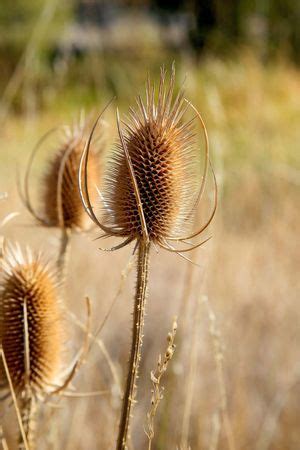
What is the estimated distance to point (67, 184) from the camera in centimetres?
148

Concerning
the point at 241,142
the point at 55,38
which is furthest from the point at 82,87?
the point at 241,142

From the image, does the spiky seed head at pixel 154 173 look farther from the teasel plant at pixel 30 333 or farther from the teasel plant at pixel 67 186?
the teasel plant at pixel 67 186

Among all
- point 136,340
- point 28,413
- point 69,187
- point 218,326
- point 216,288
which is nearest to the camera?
point 136,340

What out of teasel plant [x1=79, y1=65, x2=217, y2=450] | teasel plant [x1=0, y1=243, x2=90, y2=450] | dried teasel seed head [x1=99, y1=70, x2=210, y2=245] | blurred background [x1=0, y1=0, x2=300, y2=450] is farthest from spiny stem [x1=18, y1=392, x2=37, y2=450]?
dried teasel seed head [x1=99, y1=70, x2=210, y2=245]

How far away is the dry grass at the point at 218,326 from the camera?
2.26 m

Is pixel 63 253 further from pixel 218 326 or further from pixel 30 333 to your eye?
pixel 218 326

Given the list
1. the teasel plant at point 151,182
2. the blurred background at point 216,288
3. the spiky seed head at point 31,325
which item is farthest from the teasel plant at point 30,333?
the teasel plant at point 151,182

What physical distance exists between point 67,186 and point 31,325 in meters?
0.38

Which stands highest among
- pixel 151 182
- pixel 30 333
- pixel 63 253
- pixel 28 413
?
pixel 151 182

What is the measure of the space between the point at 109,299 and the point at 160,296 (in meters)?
0.29

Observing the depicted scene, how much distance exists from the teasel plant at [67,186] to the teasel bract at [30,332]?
0.15m

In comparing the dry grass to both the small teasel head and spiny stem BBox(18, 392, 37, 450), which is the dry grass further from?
the small teasel head

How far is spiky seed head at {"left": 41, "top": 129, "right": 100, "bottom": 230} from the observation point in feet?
4.65

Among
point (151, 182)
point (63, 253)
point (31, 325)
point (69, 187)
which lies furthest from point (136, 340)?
point (69, 187)
